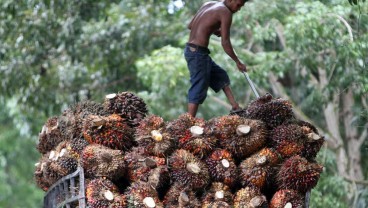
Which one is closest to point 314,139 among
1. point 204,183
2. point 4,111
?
point 204,183

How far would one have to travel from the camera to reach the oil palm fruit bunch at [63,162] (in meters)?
6.59

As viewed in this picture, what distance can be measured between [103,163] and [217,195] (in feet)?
2.56

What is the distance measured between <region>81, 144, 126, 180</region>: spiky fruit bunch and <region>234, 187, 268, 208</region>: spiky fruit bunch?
2.57 ft

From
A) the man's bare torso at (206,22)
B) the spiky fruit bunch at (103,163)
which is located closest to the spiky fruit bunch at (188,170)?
the spiky fruit bunch at (103,163)

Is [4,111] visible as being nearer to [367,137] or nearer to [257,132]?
[367,137]

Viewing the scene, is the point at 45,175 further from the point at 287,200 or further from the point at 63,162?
the point at 287,200

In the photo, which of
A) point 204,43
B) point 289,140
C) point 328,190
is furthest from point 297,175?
point 328,190

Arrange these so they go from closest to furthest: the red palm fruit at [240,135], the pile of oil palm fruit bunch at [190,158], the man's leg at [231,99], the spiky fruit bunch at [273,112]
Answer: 1. the pile of oil palm fruit bunch at [190,158]
2. the red palm fruit at [240,135]
3. the spiky fruit bunch at [273,112]
4. the man's leg at [231,99]

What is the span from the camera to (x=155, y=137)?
6.44m

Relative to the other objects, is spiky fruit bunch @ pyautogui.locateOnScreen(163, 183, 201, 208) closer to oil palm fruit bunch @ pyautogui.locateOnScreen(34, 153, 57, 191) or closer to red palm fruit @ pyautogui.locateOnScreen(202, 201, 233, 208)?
red palm fruit @ pyautogui.locateOnScreen(202, 201, 233, 208)

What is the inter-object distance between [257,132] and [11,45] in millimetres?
8832

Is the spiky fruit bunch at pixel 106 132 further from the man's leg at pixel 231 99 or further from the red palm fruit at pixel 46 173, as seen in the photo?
the man's leg at pixel 231 99

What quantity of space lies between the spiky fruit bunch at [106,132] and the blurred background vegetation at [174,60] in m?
5.57

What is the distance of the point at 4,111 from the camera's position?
2241 centimetres
